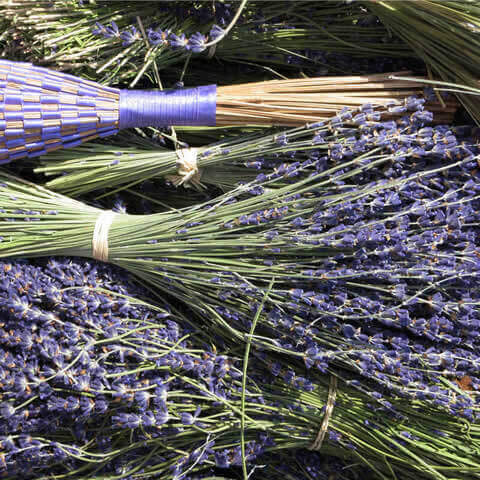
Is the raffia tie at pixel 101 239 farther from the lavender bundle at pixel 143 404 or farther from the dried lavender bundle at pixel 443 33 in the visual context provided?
the dried lavender bundle at pixel 443 33

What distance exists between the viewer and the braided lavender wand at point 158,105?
3.99 ft

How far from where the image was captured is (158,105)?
4.10ft

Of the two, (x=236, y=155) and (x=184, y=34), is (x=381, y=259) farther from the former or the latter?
(x=184, y=34)

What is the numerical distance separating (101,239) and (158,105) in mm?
333

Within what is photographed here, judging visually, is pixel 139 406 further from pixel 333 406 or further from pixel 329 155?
pixel 329 155

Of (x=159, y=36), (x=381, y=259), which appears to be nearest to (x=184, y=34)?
(x=159, y=36)

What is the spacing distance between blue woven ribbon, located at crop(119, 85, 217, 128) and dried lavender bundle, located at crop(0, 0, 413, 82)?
0.06m

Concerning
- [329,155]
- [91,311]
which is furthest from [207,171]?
[91,311]

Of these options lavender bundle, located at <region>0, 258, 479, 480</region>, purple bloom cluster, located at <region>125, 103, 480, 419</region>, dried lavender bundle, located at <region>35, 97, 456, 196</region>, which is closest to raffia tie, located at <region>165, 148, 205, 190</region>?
dried lavender bundle, located at <region>35, 97, 456, 196</region>

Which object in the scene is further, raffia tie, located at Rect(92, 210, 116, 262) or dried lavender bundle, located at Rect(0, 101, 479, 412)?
raffia tie, located at Rect(92, 210, 116, 262)

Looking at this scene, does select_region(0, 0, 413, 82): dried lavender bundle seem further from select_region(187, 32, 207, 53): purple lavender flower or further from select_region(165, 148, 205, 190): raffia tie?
select_region(165, 148, 205, 190): raffia tie

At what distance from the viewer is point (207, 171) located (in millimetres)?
1328

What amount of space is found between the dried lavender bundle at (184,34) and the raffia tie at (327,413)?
2.47 feet

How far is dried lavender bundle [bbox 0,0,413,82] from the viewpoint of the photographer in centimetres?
125
